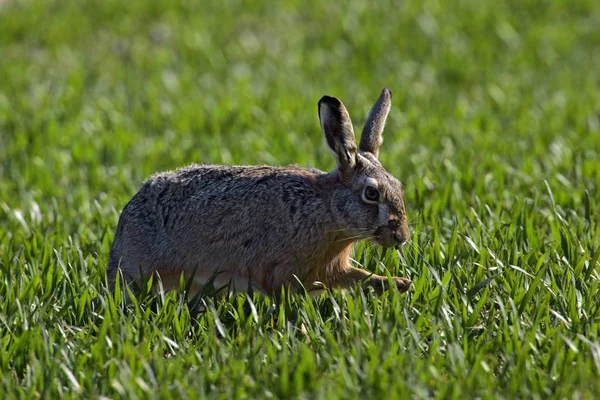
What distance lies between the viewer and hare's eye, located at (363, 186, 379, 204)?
15.9ft

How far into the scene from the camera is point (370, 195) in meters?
4.86

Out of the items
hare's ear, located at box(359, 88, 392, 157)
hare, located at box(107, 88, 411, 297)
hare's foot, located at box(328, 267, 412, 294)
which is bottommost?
hare's foot, located at box(328, 267, 412, 294)

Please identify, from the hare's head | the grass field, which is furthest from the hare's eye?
the grass field

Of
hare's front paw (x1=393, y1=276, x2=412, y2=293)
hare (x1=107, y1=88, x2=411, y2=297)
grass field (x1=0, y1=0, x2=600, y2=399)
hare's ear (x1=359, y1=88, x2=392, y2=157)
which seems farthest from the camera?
hare's ear (x1=359, y1=88, x2=392, y2=157)

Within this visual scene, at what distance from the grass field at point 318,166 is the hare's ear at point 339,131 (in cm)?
54

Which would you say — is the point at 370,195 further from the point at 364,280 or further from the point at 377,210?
the point at 364,280

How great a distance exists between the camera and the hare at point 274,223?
4.86 m

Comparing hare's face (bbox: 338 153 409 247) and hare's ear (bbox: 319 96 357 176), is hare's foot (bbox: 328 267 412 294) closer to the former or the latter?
hare's face (bbox: 338 153 409 247)

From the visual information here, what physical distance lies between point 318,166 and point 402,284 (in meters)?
2.83

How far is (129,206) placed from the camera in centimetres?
533

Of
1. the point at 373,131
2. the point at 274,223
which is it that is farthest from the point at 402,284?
the point at 373,131

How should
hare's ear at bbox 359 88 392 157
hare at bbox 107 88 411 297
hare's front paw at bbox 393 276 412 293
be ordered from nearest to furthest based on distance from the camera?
1. hare's front paw at bbox 393 276 412 293
2. hare at bbox 107 88 411 297
3. hare's ear at bbox 359 88 392 157

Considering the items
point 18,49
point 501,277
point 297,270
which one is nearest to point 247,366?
point 297,270

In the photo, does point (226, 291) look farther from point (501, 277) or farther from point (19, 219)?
point (19, 219)
